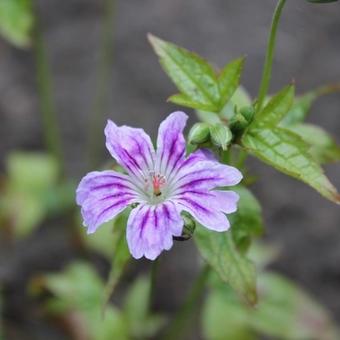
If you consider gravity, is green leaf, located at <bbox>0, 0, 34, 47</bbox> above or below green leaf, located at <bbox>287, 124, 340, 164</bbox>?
above

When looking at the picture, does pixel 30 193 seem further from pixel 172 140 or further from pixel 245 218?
pixel 172 140

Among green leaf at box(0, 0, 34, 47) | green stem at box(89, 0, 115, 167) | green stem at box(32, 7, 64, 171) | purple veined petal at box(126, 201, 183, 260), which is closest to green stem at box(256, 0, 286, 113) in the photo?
purple veined petal at box(126, 201, 183, 260)

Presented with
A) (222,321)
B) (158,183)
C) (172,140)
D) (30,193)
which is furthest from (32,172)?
(172,140)

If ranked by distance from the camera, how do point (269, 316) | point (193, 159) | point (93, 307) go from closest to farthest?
1. point (193, 159)
2. point (93, 307)
3. point (269, 316)

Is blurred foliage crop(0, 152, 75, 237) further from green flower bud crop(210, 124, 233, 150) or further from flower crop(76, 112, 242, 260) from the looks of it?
green flower bud crop(210, 124, 233, 150)

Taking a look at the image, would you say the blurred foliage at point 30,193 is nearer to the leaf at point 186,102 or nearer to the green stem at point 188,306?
the green stem at point 188,306
